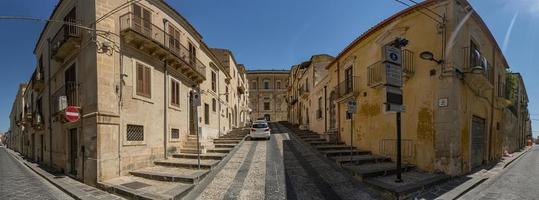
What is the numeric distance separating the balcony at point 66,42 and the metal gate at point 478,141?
49.0 ft

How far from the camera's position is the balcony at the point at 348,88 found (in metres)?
13.2

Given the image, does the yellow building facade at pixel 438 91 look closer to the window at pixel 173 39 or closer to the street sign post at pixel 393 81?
the street sign post at pixel 393 81

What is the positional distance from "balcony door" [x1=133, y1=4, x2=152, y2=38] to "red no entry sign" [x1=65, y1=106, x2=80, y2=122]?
3.72m

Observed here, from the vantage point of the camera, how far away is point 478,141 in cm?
1039

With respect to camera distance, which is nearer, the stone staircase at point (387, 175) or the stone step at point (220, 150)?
the stone staircase at point (387, 175)

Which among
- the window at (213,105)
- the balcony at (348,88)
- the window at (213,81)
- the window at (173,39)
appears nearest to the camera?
the window at (173,39)

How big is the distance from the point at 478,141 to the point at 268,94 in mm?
50605

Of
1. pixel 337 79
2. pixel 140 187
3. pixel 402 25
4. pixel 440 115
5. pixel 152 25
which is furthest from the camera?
pixel 337 79

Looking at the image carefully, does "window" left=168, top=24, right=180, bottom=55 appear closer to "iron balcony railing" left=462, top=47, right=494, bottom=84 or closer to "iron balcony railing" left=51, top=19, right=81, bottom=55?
"iron balcony railing" left=51, top=19, right=81, bottom=55

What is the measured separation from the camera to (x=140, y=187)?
762 cm

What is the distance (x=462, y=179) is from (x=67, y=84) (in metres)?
14.5

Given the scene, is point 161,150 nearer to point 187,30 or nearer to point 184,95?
point 184,95

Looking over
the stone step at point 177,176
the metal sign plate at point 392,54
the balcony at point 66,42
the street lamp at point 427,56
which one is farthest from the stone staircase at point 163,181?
the street lamp at point 427,56

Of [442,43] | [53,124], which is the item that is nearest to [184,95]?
[53,124]
